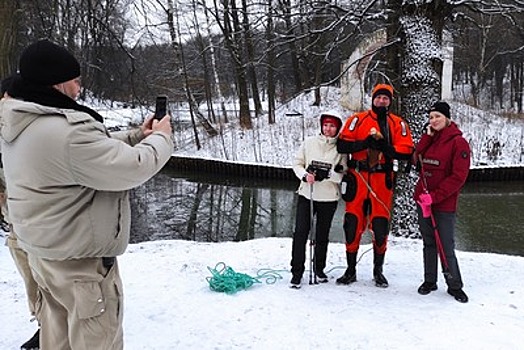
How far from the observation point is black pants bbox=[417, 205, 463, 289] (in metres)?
3.23

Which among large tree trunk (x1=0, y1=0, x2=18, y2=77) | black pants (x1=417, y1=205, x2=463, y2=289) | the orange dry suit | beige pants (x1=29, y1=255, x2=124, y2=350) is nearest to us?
beige pants (x1=29, y1=255, x2=124, y2=350)

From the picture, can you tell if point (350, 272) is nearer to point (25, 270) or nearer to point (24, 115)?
A: point (25, 270)

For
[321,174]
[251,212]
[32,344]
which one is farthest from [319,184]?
[251,212]

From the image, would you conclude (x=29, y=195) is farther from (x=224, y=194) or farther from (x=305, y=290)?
(x=224, y=194)

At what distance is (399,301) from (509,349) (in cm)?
81

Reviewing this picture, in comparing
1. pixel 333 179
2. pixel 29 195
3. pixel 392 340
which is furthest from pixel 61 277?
pixel 333 179

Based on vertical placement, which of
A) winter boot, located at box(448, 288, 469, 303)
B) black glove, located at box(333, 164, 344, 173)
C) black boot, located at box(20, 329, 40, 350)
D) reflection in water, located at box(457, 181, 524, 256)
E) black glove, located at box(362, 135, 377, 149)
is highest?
black glove, located at box(362, 135, 377, 149)

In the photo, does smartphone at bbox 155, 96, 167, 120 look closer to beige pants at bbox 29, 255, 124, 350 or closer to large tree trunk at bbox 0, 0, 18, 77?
beige pants at bbox 29, 255, 124, 350

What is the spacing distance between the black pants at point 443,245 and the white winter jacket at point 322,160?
0.67 metres

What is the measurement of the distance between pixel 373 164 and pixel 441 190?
524 millimetres

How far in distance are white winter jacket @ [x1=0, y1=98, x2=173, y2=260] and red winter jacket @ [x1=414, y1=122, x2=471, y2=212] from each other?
2227mm

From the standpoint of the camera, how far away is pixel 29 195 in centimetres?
162

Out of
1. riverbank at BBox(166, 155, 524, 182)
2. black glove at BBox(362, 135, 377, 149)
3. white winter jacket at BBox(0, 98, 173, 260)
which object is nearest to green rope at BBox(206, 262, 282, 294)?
black glove at BBox(362, 135, 377, 149)

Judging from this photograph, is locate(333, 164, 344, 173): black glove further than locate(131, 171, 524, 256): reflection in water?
No
